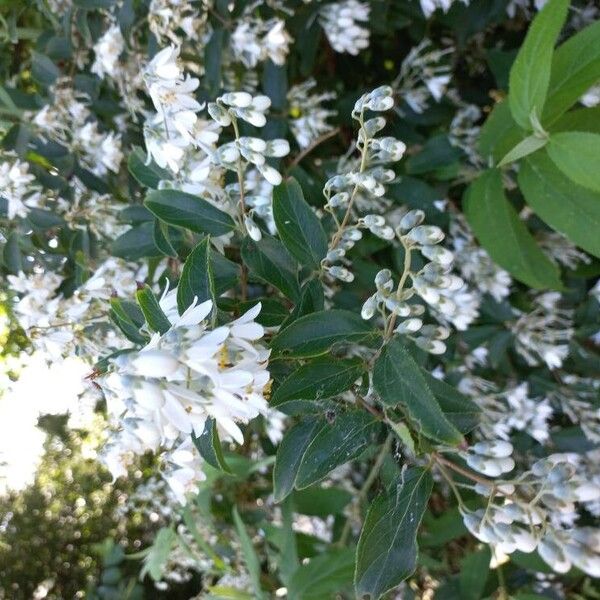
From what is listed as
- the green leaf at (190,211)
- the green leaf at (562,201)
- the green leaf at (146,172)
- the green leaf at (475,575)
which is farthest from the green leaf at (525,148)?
the green leaf at (475,575)

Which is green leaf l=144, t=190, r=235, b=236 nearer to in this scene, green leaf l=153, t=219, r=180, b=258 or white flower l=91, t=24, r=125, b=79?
green leaf l=153, t=219, r=180, b=258

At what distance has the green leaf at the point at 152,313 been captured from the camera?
87cm

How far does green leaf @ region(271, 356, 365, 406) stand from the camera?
3.06 ft

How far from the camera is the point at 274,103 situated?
178 cm

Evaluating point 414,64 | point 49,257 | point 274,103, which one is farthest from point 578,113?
point 49,257

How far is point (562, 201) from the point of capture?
142 cm

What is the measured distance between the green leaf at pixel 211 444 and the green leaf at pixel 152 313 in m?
0.15

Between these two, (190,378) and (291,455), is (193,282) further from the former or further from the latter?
(291,455)

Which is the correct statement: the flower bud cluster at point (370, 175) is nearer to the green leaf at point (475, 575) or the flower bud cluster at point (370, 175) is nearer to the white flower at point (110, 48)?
the white flower at point (110, 48)

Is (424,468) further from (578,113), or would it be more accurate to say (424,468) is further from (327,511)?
(327,511)

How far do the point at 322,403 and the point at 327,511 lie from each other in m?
1.03

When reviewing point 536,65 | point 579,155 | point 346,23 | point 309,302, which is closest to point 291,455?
point 309,302

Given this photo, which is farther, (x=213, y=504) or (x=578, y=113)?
(x=213, y=504)

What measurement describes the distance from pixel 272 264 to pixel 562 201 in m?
0.67
